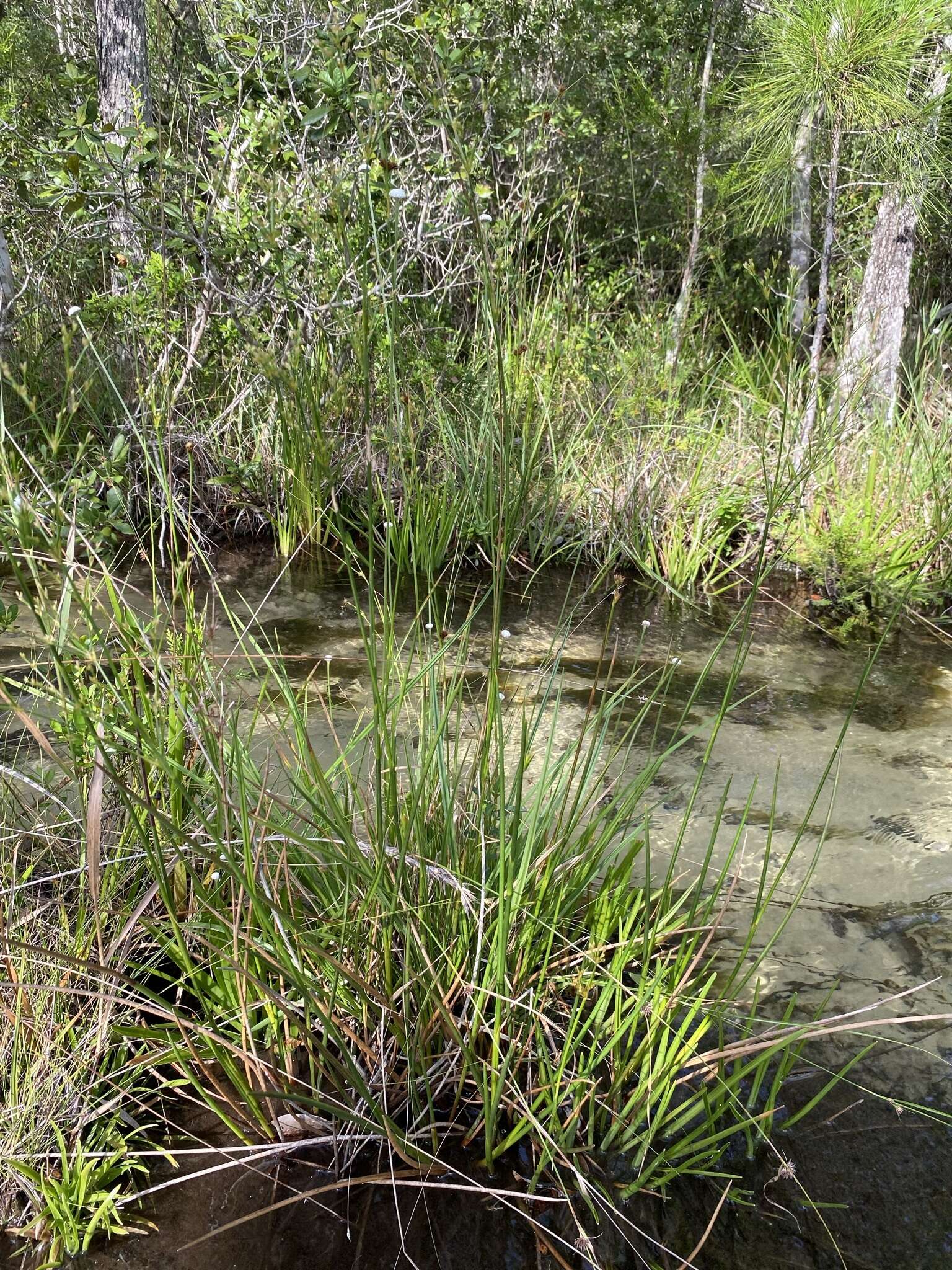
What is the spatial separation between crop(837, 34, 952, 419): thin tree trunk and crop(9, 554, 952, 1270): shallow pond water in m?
1.52

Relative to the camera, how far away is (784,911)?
2.07 m

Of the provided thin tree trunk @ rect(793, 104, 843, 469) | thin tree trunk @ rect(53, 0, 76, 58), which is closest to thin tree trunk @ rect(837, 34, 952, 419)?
thin tree trunk @ rect(793, 104, 843, 469)

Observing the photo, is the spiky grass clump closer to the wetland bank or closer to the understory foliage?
the wetland bank

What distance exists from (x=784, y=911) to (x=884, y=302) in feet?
13.0

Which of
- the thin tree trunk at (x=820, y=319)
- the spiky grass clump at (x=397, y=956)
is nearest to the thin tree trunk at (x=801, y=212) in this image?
the thin tree trunk at (x=820, y=319)

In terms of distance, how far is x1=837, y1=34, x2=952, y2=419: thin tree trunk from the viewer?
4.71 m

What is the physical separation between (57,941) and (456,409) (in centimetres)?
331

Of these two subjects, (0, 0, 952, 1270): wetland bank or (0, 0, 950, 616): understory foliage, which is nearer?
(0, 0, 952, 1270): wetland bank

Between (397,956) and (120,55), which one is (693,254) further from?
(397,956)

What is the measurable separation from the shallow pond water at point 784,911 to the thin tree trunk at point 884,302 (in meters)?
1.52

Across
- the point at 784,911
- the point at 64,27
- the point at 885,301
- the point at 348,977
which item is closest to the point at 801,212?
the point at 885,301

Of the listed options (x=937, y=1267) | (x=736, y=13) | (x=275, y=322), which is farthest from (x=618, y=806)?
(x=736, y=13)

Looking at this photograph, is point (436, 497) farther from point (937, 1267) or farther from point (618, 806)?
point (937, 1267)

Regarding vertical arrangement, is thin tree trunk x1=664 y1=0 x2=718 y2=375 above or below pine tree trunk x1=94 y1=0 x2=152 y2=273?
below
